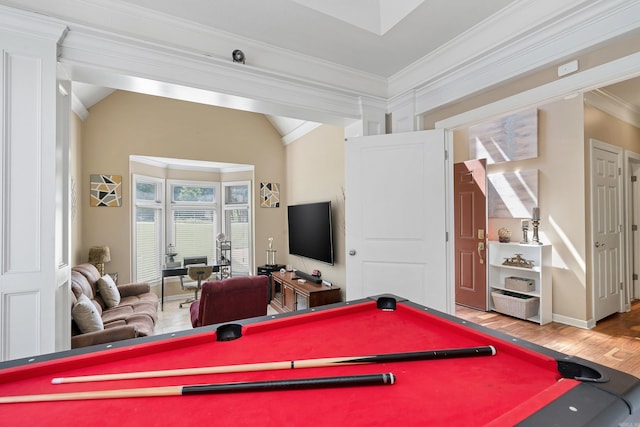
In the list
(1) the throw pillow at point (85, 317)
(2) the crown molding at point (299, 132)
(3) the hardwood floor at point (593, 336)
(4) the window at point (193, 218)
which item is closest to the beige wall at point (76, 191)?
(4) the window at point (193, 218)

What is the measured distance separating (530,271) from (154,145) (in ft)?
18.6

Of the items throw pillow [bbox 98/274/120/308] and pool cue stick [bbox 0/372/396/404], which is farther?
throw pillow [bbox 98/274/120/308]

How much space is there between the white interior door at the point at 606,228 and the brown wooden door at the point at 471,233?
1157 millimetres

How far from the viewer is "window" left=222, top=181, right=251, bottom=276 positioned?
18.8 feet

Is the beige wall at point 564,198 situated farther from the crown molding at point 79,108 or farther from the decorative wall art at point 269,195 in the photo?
the crown molding at point 79,108

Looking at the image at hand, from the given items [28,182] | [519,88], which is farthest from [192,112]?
[519,88]

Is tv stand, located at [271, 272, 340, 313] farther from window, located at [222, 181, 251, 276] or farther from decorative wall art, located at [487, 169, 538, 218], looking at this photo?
decorative wall art, located at [487, 169, 538, 218]

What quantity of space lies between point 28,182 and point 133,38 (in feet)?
3.63

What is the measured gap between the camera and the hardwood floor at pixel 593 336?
2.68 meters

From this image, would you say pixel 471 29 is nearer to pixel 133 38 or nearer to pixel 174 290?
pixel 133 38

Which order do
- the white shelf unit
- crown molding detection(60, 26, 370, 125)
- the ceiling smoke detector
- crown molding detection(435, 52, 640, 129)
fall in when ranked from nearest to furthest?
1. crown molding detection(435, 52, 640, 129)
2. crown molding detection(60, 26, 370, 125)
3. the ceiling smoke detector
4. the white shelf unit

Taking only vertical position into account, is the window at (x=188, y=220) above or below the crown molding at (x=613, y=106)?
below

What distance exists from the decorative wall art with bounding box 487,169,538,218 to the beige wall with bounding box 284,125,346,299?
2.28 metres

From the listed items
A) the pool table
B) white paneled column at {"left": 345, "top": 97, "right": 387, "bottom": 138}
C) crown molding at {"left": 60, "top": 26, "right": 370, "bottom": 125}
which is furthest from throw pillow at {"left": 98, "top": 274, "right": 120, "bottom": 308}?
white paneled column at {"left": 345, "top": 97, "right": 387, "bottom": 138}
